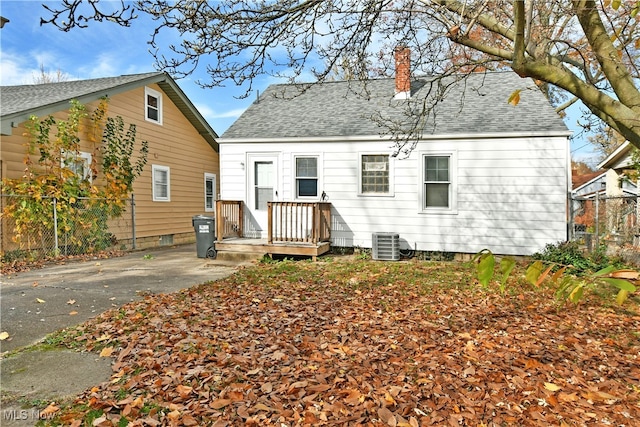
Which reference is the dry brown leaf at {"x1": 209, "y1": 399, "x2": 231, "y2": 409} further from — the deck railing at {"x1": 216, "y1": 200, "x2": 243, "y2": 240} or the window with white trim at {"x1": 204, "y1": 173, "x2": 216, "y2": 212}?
the window with white trim at {"x1": 204, "y1": 173, "x2": 216, "y2": 212}

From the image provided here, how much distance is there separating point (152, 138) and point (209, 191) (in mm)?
3855

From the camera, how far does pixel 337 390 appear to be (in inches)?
110

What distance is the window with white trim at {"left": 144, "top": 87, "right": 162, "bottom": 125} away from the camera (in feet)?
41.3

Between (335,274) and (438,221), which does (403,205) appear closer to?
(438,221)

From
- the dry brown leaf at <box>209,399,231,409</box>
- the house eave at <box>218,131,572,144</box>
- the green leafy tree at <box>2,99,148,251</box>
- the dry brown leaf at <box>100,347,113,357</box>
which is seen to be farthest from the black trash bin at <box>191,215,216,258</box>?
the dry brown leaf at <box>209,399,231,409</box>

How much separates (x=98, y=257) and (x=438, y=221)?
8863mm

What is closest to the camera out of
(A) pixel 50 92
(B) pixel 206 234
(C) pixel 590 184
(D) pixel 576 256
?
(D) pixel 576 256

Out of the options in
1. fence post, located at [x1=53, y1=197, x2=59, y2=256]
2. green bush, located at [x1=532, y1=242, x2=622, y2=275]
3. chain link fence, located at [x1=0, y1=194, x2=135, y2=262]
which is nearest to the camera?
green bush, located at [x1=532, y1=242, x2=622, y2=275]

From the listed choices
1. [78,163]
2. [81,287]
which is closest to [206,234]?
[81,287]

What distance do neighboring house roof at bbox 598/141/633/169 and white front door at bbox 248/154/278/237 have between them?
11.8 meters

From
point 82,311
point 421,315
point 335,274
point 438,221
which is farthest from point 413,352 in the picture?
point 438,221

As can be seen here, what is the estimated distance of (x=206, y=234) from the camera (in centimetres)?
945

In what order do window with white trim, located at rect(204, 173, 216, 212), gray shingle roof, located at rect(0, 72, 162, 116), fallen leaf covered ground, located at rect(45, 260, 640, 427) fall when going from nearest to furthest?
fallen leaf covered ground, located at rect(45, 260, 640, 427) < gray shingle roof, located at rect(0, 72, 162, 116) < window with white trim, located at rect(204, 173, 216, 212)

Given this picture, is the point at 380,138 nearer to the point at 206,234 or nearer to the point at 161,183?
the point at 206,234
